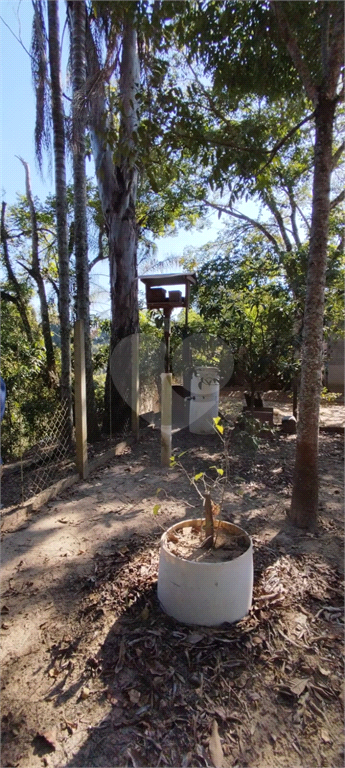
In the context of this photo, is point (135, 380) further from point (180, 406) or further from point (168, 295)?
point (180, 406)

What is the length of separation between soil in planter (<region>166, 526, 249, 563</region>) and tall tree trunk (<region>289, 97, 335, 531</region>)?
890 millimetres

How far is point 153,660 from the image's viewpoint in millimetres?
1623

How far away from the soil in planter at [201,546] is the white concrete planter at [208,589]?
0.12 metres

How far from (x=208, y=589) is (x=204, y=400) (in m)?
4.40

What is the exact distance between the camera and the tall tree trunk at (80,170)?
4957 mm

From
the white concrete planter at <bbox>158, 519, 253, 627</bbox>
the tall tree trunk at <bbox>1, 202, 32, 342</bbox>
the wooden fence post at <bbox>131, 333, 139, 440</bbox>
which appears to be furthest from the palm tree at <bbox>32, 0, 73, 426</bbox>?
the tall tree trunk at <bbox>1, 202, 32, 342</bbox>

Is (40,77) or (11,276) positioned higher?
(40,77)

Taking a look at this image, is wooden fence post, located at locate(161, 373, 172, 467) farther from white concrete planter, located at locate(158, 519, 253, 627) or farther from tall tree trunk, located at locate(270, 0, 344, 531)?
white concrete planter, located at locate(158, 519, 253, 627)

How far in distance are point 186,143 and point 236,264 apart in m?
3.60

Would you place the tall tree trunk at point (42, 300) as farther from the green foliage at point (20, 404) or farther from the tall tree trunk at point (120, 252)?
the tall tree trunk at point (120, 252)

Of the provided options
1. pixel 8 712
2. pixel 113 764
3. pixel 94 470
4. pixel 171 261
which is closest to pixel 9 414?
pixel 94 470

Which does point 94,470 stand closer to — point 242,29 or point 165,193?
point 242,29

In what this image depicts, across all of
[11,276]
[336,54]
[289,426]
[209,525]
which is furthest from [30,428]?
[11,276]

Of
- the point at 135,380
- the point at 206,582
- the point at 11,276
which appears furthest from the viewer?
the point at 11,276
